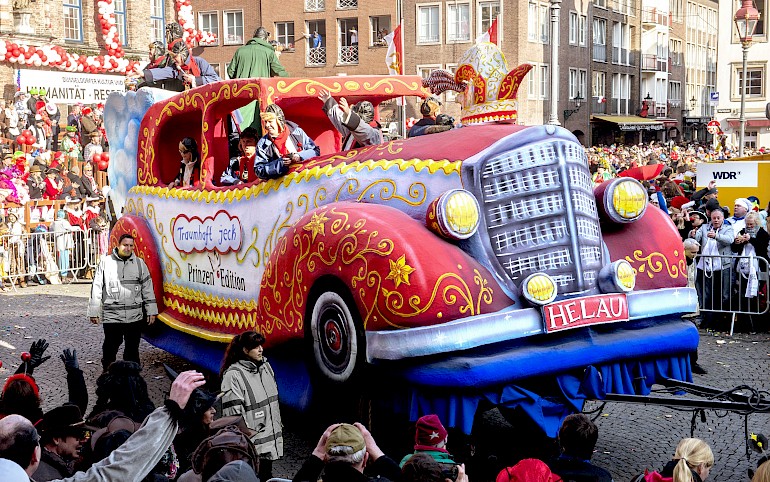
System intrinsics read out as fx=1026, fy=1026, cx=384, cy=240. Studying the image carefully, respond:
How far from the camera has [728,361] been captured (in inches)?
416

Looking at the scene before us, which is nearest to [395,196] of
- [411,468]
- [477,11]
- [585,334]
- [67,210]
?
[585,334]

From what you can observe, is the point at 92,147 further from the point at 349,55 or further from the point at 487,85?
the point at 349,55

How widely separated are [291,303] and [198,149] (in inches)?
122

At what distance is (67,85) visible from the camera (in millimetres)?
31516

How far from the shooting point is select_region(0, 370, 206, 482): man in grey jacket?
373 centimetres

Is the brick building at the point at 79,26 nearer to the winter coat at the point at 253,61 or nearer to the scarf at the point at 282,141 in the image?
the winter coat at the point at 253,61

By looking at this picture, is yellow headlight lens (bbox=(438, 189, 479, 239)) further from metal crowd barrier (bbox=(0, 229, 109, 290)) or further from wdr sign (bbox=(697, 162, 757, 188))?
metal crowd barrier (bbox=(0, 229, 109, 290))

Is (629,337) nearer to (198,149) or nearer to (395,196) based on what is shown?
(395,196)

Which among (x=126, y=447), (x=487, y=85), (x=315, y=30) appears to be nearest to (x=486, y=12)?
(x=315, y=30)

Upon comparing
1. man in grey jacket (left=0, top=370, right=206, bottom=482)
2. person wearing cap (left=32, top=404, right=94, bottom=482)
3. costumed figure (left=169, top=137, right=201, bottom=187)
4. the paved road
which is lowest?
the paved road

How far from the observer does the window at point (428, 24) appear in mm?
48656

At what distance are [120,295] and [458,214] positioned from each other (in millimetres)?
3848

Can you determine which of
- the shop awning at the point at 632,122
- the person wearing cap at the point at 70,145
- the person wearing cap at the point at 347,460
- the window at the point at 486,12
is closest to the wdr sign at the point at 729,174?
the person wearing cap at the point at 70,145

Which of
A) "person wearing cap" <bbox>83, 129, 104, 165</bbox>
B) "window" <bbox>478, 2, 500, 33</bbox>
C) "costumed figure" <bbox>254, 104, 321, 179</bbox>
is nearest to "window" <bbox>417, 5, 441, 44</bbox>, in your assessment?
"window" <bbox>478, 2, 500, 33</bbox>
